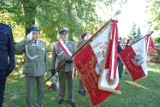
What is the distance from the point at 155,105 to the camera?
25.6 feet

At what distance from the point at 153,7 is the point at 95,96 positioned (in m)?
19.6

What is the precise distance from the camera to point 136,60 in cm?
844

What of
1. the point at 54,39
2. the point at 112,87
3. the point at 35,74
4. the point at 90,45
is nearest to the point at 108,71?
the point at 112,87

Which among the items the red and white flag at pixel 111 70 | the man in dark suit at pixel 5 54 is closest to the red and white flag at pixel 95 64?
the red and white flag at pixel 111 70

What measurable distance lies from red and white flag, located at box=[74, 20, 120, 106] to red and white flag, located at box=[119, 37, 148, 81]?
3374 mm

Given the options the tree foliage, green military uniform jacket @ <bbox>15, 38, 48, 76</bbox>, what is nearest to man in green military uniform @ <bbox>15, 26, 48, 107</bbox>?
green military uniform jacket @ <bbox>15, 38, 48, 76</bbox>

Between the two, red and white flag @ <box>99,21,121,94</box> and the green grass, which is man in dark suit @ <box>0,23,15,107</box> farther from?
the green grass

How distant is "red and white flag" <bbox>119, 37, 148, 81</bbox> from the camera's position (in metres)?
8.34

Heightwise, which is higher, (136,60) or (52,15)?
(52,15)

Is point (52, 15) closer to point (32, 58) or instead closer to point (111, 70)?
point (32, 58)

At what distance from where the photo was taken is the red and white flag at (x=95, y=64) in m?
4.93

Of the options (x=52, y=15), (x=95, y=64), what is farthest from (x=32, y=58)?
(x=52, y=15)

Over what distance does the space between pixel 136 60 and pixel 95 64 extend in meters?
3.61

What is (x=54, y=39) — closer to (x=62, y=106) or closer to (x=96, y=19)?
(x=96, y=19)
